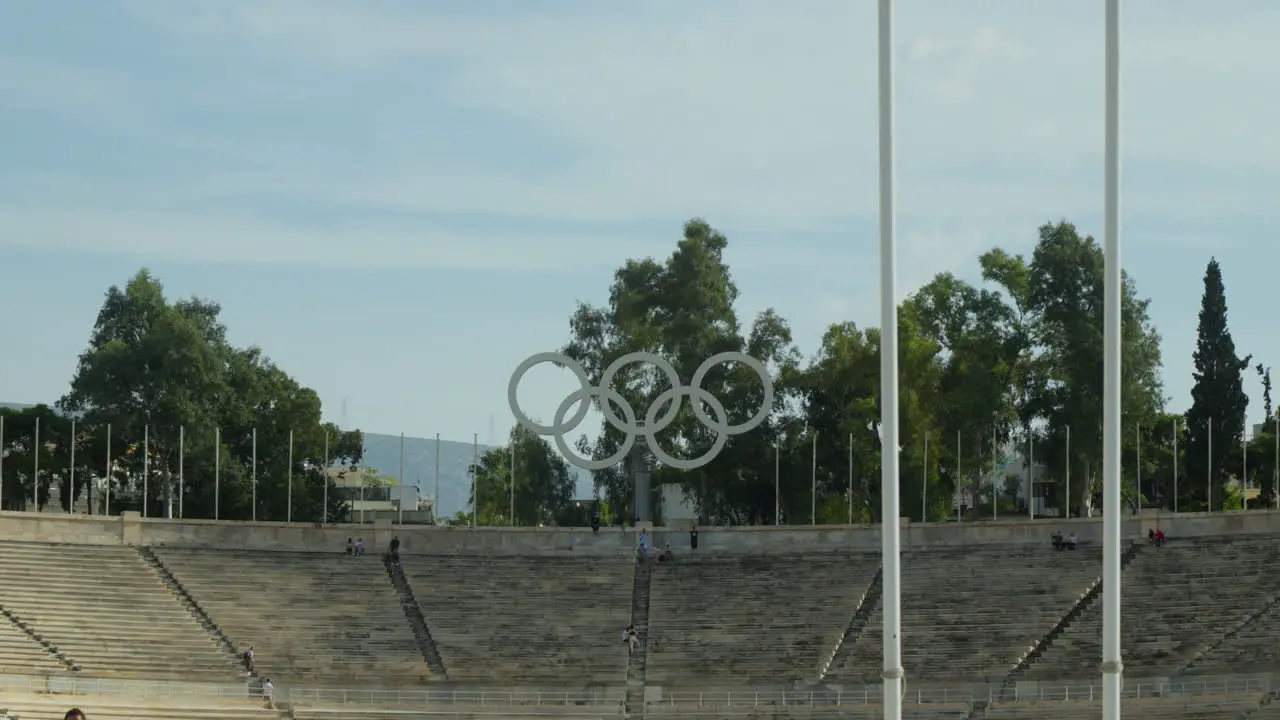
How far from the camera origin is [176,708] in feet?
161

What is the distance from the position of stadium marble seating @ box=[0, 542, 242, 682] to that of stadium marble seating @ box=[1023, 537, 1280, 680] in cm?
2119

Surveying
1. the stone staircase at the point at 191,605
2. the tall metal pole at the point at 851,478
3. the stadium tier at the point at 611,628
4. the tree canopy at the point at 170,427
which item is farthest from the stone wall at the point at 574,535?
the tree canopy at the point at 170,427

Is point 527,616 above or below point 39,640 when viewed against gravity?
above

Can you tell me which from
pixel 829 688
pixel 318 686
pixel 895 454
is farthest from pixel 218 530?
pixel 895 454

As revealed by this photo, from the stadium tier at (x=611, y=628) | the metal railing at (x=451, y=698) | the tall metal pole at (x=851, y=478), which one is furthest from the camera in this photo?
the tall metal pole at (x=851, y=478)

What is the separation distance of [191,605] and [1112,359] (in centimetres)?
4144

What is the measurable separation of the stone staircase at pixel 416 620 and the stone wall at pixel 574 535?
1950mm

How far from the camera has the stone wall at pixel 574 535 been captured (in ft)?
198

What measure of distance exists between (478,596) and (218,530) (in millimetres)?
8596

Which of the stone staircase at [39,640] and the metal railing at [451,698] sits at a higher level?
the stone staircase at [39,640]

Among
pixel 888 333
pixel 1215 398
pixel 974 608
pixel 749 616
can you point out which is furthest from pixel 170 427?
pixel 888 333

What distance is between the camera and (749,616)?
5684 cm

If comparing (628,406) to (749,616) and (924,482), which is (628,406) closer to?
(749,616)

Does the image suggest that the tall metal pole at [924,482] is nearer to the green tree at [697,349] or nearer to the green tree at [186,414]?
the green tree at [697,349]
